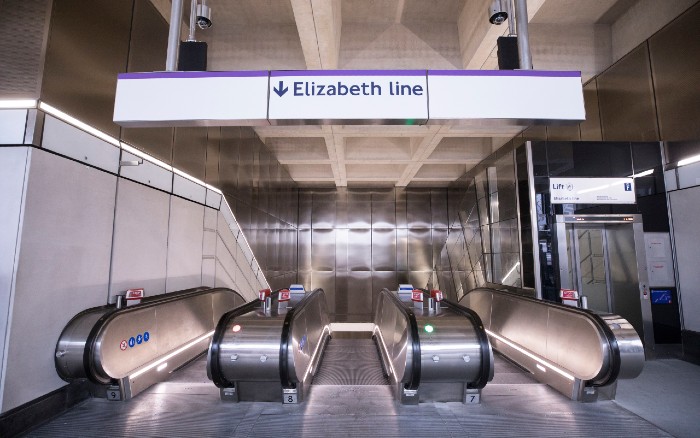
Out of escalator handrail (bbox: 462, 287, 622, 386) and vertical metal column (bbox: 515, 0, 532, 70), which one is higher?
vertical metal column (bbox: 515, 0, 532, 70)

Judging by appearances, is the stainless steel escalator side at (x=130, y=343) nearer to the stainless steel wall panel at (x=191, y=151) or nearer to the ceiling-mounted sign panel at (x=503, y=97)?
the stainless steel wall panel at (x=191, y=151)

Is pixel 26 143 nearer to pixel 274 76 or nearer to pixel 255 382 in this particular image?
pixel 274 76

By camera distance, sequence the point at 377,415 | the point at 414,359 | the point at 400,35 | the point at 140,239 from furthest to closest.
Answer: the point at 400,35 → the point at 140,239 → the point at 414,359 → the point at 377,415

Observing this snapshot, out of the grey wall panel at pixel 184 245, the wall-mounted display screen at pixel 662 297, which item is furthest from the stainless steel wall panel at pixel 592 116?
the grey wall panel at pixel 184 245

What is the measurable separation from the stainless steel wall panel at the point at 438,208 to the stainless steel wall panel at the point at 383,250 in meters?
1.94

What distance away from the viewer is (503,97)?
3.22 meters

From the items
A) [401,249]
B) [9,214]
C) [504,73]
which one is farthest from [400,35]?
[401,249]

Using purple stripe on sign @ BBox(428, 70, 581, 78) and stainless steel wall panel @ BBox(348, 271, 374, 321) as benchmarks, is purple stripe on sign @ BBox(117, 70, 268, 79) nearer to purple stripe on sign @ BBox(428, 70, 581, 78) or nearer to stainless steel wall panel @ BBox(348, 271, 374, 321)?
purple stripe on sign @ BBox(428, 70, 581, 78)

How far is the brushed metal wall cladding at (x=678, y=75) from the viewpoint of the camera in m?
5.91

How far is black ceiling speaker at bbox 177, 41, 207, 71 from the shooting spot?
3.40 meters

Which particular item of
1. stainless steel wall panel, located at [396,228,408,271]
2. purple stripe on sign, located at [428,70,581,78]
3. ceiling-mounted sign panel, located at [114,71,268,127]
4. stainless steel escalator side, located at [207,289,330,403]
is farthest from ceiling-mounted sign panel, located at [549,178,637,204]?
stainless steel wall panel, located at [396,228,408,271]

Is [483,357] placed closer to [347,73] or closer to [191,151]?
[347,73]

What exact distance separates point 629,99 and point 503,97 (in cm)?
579

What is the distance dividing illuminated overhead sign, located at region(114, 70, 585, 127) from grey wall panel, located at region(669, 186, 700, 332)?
16.2 ft
